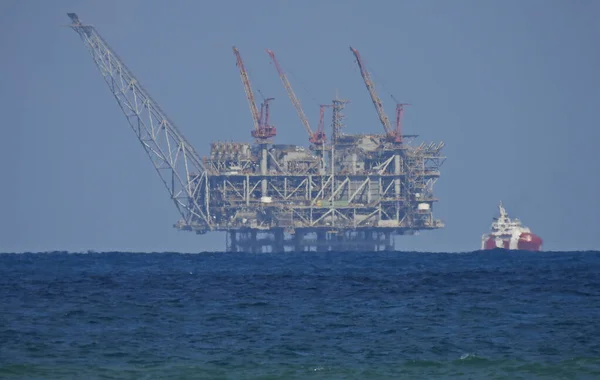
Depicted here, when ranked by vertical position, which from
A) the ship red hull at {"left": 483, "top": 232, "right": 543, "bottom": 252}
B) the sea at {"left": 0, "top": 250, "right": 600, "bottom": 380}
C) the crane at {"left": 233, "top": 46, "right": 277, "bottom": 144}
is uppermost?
the crane at {"left": 233, "top": 46, "right": 277, "bottom": 144}

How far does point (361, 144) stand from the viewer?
166m

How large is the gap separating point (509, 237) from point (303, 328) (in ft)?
437

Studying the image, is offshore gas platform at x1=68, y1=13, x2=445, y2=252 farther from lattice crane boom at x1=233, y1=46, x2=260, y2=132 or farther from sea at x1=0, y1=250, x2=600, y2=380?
sea at x1=0, y1=250, x2=600, y2=380

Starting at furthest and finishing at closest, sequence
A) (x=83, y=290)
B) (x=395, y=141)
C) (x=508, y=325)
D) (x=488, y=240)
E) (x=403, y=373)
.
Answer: (x=488, y=240) < (x=395, y=141) < (x=83, y=290) < (x=508, y=325) < (x=403, y=373)

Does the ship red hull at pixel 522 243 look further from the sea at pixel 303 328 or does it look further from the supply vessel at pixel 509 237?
the sea at pixel 303 328

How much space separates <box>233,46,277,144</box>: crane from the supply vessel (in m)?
36.9

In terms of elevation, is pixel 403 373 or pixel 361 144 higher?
pixel 361 144

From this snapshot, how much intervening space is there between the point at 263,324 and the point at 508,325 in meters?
9.26

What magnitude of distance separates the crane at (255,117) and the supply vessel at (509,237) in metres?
36.9

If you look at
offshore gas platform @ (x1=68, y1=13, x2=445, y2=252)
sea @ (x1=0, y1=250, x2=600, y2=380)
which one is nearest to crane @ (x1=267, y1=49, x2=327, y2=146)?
offshore gas platform @ (x1=68, y1=13, x2=445, y2=252)

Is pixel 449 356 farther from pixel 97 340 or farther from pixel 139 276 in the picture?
pixel 139 276

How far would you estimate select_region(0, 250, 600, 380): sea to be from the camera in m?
35.3

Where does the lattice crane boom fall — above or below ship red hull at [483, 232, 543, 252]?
above

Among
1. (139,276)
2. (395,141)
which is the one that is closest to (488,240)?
(395,141)
